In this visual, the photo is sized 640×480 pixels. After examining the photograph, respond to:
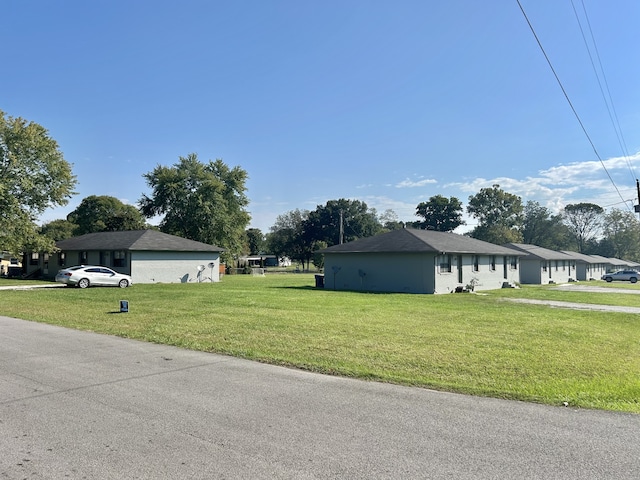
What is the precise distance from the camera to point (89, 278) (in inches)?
1071

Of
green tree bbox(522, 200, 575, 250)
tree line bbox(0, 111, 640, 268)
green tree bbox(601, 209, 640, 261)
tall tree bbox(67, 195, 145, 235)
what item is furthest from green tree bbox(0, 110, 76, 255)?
green tree bbox(601, 209, 640, 261)

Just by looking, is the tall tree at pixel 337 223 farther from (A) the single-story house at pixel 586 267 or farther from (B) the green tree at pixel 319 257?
(A) the single-story house at pixel 586 267

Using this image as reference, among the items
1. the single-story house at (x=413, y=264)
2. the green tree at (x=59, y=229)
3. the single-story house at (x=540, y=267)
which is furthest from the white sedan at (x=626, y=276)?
the green tree at (x=59, y=229)

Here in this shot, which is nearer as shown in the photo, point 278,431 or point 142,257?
point 278,431

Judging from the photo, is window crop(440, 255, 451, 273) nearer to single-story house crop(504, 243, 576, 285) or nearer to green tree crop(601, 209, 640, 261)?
single-story house crop(504, 243, 576, 285)

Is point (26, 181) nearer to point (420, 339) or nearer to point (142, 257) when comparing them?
point (142, 257)

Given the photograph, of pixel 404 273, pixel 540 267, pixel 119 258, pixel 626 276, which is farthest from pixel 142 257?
pixel 626 276

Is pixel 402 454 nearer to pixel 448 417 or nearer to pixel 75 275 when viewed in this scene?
pixel 448 417

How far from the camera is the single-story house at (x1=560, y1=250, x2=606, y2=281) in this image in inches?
2129

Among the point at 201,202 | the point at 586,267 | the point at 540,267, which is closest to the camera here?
the point at 540,267

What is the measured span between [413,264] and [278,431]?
23.4 meters

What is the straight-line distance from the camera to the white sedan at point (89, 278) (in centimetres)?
2669

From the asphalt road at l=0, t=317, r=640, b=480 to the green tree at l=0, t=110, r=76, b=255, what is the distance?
104 feet

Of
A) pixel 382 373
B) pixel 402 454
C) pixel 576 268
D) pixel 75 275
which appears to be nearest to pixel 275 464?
pixel 402 454
